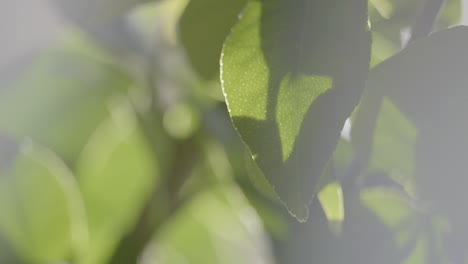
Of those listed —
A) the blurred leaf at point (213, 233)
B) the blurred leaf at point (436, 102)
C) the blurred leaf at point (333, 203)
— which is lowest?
the blurred leaf at point (213, 233)

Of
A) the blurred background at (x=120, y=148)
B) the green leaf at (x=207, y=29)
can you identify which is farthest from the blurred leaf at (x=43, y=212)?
the green leaf at (x=207, y=29)

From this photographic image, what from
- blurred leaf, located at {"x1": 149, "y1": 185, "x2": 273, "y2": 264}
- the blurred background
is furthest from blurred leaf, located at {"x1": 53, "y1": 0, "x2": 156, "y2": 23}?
blurred leaf, located at {"x1": 149, "y1": 185, "x2": 273, "y2": 264}

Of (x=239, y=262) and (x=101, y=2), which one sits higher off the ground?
(x=101, y=2)

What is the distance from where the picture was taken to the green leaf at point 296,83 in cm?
18

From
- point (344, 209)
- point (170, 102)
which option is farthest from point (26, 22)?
point (344, 209)

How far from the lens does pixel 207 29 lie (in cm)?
26

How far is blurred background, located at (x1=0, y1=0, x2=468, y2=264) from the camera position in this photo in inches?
13.1

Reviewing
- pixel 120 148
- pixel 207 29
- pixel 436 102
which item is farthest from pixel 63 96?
pixel 436 102

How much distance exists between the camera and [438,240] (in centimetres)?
21

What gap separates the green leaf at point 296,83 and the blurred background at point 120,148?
0.08 meters

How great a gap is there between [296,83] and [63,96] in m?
0.27

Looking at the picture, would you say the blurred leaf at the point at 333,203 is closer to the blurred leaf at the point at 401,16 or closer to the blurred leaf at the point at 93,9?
the blurred leaf at the point at 401,16

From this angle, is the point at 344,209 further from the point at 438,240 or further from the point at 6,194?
the point at 6,194

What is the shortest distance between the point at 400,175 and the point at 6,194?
270 mm
